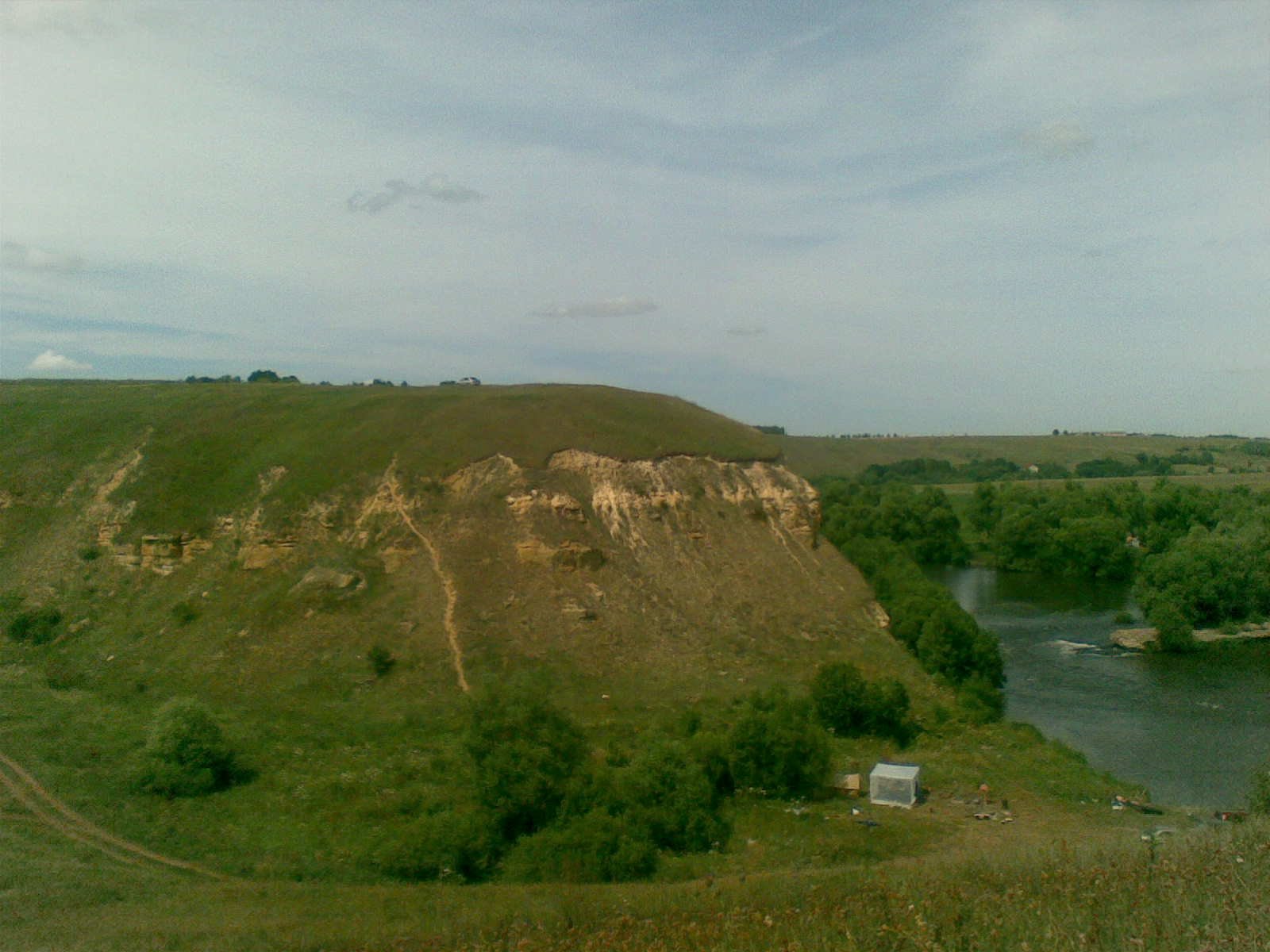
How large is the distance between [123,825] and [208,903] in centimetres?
Result: 667

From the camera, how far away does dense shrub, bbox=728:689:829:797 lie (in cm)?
2158

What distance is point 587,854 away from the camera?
16.4m

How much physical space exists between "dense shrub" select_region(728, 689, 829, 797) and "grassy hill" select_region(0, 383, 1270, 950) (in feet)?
2.17

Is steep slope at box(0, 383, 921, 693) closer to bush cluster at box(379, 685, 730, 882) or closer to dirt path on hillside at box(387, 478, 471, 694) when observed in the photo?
dirt path on hillside at box(387, 478, 471, 694)

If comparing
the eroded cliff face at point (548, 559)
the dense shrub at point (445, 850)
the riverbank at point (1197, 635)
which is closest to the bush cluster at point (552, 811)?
the dense shrub at point (445, 850)

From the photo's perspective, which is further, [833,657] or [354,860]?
[833,657]

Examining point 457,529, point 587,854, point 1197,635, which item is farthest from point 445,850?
point 1197,635

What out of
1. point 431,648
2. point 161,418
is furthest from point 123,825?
point 161,418

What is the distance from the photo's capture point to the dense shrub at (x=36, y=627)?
3122cm

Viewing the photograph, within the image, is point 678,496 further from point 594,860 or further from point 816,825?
point 594,860

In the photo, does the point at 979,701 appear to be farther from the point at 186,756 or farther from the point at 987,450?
the point at 987,450

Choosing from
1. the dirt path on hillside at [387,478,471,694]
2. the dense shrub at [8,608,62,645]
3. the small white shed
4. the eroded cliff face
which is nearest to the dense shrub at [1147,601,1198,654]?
the eroded cliff face

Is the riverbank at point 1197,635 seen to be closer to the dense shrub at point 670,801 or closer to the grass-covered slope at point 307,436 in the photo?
the grass-covered slope at point 307,436

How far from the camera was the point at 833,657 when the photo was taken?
32875 millimetres
